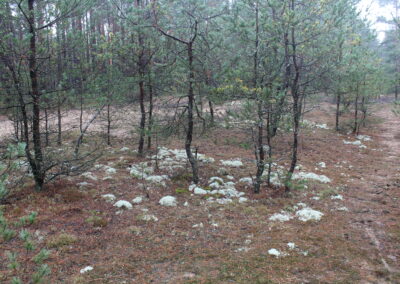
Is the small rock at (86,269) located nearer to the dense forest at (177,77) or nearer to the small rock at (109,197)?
the dense forest at (177,77)

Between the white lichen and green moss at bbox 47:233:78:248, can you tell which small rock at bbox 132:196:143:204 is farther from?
the white lichen

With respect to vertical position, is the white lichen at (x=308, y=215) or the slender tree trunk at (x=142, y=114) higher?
the slender tree trunk at (x=142, y=114)

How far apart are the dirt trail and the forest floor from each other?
0.03 metres

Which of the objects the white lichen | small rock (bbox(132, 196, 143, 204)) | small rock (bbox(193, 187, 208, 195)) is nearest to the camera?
the white lichen

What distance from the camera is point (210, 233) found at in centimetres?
732

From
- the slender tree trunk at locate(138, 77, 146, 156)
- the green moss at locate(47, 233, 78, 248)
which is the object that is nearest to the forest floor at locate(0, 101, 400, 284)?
the green moss at locate(47, 233, 78, 248)

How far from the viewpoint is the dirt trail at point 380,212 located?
236 inches

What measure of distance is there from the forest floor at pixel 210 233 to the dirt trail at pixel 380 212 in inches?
1.1

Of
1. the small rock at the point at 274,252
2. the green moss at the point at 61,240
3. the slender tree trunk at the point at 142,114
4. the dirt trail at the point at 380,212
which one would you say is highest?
the slender tree trunk at the point at 142,114

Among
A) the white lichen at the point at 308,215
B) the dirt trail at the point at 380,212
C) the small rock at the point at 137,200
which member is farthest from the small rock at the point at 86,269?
the white lichen at the point at 308,215

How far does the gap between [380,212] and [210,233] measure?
5128 mm

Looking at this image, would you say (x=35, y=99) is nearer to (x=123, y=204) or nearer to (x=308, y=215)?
(x=123, y=204)

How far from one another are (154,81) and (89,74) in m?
3.23

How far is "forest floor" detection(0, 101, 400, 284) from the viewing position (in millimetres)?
5652
